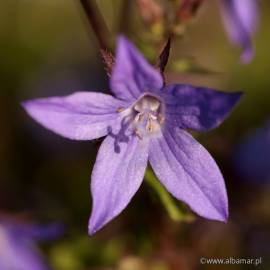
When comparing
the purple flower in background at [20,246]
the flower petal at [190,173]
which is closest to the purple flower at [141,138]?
the flower petal at [190,173]

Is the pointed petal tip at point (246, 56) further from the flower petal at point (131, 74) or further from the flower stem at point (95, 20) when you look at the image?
the flower petal at point (131, 74)

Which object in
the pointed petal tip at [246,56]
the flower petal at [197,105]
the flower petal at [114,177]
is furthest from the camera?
the pointed petal tip at [246,56]

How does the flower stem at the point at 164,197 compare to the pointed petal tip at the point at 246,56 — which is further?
the pointed petal tip at the point at 246,56

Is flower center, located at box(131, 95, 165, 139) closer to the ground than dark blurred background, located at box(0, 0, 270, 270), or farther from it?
farther from it

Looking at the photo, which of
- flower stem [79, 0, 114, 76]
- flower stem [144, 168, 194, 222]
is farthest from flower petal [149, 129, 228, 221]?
flower stem [79, 0, 114, 76]

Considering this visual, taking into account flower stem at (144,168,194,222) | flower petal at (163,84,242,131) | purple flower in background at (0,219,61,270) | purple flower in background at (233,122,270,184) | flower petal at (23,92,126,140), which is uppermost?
flower petal at (23,92,126,140)

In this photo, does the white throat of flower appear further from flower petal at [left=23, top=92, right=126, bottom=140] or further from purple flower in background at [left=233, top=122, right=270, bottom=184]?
purple flower in background at [left=233, top=122, right=270, bottom=184]

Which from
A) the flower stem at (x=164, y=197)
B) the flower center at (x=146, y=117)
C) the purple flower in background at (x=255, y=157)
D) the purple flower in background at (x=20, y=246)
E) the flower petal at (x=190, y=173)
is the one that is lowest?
the purple flower in background at (x=255, y=157)
